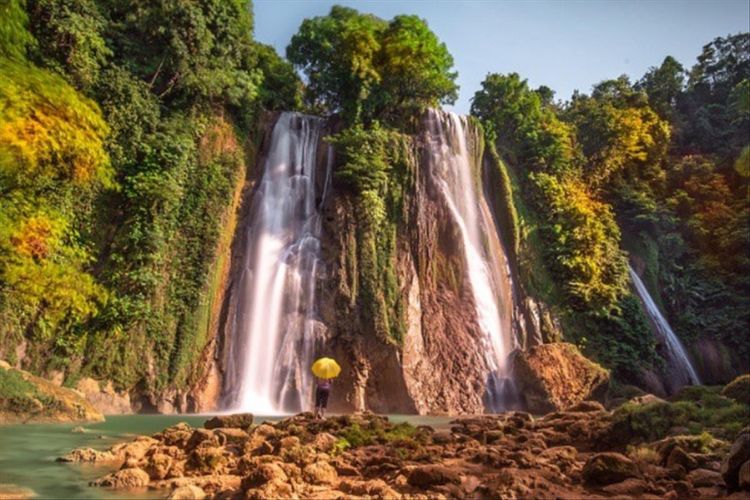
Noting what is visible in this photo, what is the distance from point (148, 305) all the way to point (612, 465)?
14.2m

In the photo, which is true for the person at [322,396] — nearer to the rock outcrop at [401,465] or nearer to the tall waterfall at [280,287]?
the rock outcrop at [401,465]

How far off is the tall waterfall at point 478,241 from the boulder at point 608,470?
13.8m

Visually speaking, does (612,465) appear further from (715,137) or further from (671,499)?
(715,137)

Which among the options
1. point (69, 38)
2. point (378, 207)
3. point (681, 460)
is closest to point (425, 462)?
point (681, 460)

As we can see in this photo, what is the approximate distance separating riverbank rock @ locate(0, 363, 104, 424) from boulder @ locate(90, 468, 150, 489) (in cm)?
660

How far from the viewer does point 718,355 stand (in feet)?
91.5

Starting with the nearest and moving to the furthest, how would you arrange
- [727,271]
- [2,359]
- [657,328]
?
[2,359], [657,328], [727,271]

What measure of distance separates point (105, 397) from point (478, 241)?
1481 centimetres

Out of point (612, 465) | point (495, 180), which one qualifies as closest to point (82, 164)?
point (612, 465)

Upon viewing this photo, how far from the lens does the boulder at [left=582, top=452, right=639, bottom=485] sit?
22.0 ft

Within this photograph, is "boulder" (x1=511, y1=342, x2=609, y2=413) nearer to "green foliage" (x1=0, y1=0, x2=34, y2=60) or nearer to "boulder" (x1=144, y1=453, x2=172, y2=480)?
"boulder" (x1=144, y1=453, x2=172, y2=480)

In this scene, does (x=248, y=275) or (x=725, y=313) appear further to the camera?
(x=725, y=313)

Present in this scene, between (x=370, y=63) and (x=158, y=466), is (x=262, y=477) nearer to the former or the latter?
(x=158, y=466)

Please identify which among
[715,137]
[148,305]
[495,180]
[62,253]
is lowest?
[148,305]
